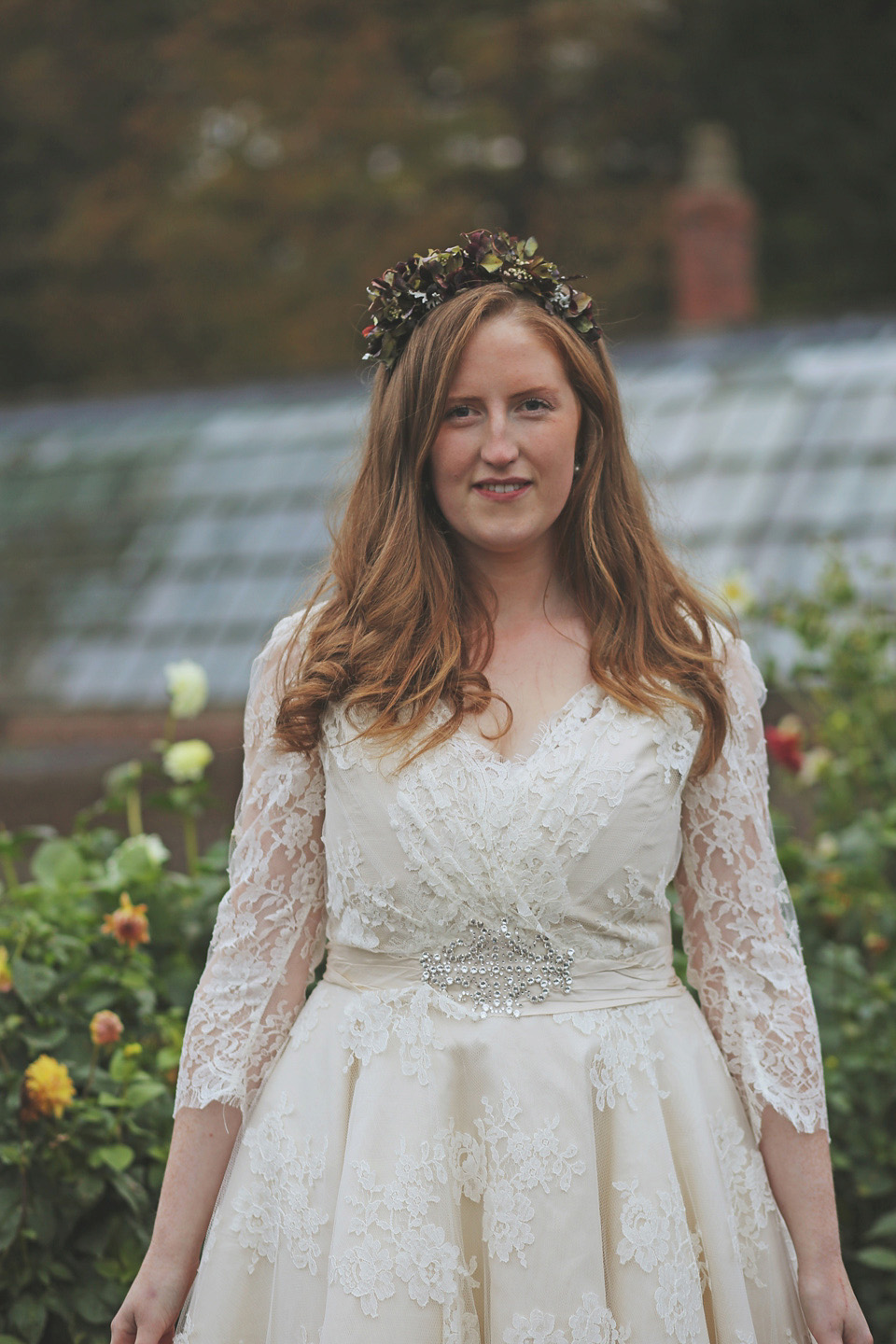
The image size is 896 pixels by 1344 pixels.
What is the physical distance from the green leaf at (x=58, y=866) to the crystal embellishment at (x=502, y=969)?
1250 mm

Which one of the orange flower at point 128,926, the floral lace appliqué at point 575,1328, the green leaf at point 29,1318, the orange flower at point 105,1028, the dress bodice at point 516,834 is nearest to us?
the floral lace appliqué at point 575,1328

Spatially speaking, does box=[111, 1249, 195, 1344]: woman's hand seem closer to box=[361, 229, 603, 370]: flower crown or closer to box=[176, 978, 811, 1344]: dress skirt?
box=[176, 978, 811, 1344]: dress skirt

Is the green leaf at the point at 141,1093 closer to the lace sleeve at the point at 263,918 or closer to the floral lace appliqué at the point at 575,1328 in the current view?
the lace sleeve at the point at 263,918

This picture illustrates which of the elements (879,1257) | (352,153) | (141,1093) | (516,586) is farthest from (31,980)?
(352,153)

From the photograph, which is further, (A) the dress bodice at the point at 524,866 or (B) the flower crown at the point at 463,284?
(B) the flower crown at the point at 463,284

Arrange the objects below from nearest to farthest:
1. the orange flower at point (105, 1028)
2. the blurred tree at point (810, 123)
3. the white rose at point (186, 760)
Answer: the orange flower at point (105, 1028), the white rose at point (186, 760), the blurred tree at point (810, 123)

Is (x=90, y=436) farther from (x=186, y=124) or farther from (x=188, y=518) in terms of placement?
(x=186, y=124)

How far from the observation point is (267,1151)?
1.80 m

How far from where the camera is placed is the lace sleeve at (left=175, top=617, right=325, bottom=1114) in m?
1.87

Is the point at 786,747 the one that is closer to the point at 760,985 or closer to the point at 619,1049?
the point at 760,985

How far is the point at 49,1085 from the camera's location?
2223 mm

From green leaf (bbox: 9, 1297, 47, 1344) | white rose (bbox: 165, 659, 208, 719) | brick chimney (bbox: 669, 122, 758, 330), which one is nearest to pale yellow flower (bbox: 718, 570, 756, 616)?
white rose (bbox: 165, 659, 208, 719)

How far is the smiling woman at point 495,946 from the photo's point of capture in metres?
1.70

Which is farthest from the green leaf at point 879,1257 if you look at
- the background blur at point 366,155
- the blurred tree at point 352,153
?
the blurred tree at point 352,153
